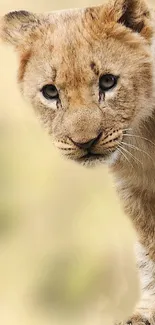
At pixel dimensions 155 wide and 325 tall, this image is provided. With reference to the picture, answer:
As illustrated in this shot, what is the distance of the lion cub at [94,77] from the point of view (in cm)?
186

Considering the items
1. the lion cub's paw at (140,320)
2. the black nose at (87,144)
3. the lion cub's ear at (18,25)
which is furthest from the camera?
the lion cub's paw at (140,320)

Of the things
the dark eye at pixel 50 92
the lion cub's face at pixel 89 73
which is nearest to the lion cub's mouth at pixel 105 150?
the lion cub's face at pixel 89 73

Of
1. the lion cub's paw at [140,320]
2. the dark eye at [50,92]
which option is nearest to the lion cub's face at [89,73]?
the dark eye at [50,92]

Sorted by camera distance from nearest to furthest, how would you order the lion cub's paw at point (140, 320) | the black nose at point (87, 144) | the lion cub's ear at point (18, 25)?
the black nose at point (87, 144)
the lion cub's ear at point (18, 25)
the lion cub's paw at point (140, 320)

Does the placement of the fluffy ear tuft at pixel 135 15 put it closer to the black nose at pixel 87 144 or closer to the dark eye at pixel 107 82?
the dark eye at pixel 107 82

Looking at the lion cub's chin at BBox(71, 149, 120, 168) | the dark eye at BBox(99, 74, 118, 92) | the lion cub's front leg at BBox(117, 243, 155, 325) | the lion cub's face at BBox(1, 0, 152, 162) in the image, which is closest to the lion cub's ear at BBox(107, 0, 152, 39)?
the lion cub's face at BBox(1, 0, 152, 162)

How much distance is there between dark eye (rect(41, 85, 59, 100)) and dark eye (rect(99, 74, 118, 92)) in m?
0.08

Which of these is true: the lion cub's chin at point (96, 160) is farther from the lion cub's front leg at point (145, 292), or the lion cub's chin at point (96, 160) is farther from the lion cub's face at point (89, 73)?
the lion cub's front leg at point (145, 292)

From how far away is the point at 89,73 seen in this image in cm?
186

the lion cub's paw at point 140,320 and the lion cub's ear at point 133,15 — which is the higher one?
the lion cub's ear at point 133,15

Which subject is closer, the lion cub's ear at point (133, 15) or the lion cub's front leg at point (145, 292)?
the lion cub's ear at point (133, 15)

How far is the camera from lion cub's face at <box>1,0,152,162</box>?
6.10 ft

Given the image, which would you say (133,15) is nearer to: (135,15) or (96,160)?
(135,15)

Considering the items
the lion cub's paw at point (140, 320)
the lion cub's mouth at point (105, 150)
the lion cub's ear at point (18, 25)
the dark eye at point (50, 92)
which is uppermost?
the lion cub's ear at point (18, 25)
